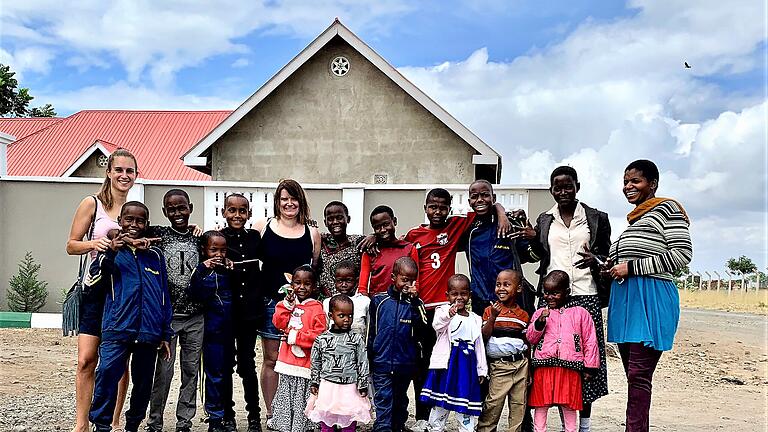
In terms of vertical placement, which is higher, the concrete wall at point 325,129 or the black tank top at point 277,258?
the concrete wall at point 325,129

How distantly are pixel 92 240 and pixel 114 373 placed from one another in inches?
33.6

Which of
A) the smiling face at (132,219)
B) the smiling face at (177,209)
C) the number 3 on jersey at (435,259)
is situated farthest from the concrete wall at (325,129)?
the smiling face at (132,219)

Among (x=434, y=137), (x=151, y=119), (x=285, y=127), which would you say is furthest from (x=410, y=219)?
(x=151, y=119)

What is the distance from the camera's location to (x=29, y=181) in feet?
37.2

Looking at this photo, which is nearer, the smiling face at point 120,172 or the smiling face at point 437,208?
the smiling face at point 120,172

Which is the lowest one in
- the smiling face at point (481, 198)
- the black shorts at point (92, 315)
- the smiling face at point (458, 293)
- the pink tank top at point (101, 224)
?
the black shorts at point (92, 315)

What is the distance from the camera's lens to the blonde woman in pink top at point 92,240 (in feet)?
15.5

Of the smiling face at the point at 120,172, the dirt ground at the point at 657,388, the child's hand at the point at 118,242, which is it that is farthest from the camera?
the dirt ground at the point at 657,388

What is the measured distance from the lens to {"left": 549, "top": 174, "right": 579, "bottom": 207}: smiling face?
5090 mm

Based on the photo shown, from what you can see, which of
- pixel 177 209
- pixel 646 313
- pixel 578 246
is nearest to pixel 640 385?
pixel 646 313

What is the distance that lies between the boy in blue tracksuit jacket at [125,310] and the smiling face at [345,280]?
1.20 metres

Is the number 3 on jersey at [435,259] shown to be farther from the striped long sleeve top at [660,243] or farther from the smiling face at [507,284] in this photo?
the striped long sleeve top at [660,243]

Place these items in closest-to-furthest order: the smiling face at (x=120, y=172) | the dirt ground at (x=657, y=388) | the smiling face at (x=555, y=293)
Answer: the smiling face at (x=120, y=172), the smiling face at (x=555, y=293), the dirt ground at (x=657, y=388)

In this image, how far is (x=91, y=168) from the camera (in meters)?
20.0
